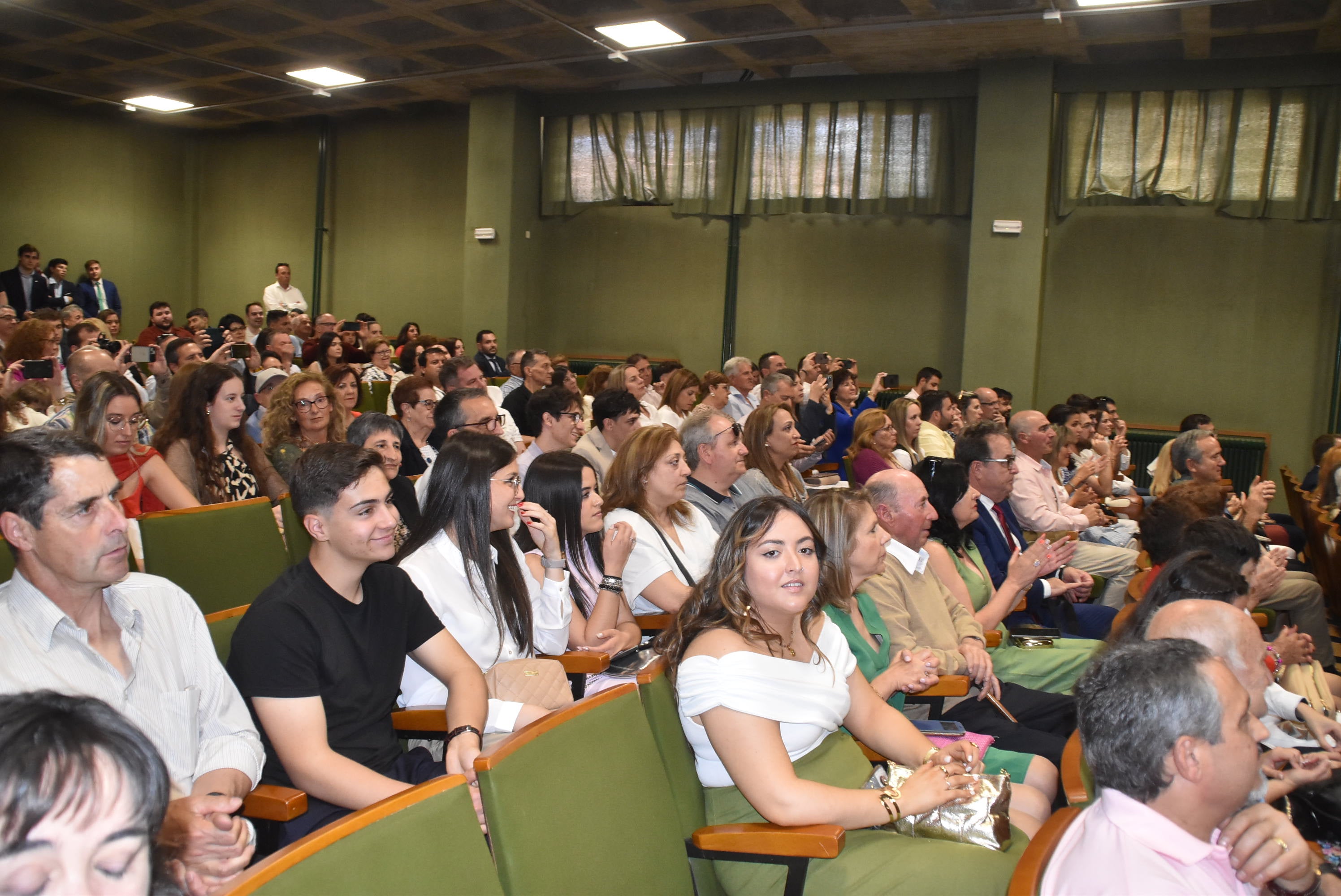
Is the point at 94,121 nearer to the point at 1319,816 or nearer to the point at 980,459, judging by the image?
the point at 980,459

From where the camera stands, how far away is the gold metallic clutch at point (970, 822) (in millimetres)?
1852

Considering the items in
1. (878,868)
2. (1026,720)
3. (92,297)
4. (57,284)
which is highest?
(57,284)

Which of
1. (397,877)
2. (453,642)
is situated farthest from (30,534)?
(397,877)

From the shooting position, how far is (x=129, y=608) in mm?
1734

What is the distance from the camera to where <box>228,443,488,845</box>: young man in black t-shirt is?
1.80 metres

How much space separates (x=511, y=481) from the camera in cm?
255

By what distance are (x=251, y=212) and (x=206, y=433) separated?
33.8ft

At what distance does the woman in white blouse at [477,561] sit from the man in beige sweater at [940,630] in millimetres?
948

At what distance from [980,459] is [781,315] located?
6475 mm

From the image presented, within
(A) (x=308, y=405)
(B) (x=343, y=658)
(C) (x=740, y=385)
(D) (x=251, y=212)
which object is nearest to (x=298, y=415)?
(A) (x=308, y=405)

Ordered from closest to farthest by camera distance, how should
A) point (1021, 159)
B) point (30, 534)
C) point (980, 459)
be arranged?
point (30, 534) < point (980, 459) < point (1021, 159)

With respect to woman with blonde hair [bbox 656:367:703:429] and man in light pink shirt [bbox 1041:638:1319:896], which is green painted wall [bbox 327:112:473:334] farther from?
man in light pink shirt [bbox 1041:638:1319:896]

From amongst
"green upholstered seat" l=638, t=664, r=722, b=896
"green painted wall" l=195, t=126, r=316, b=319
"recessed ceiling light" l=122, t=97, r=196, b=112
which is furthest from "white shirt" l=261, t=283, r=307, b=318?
"green upholstered seat" l=638, t=664, r=722, b=896

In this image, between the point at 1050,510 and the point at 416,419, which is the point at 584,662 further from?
the point at 1050,510
